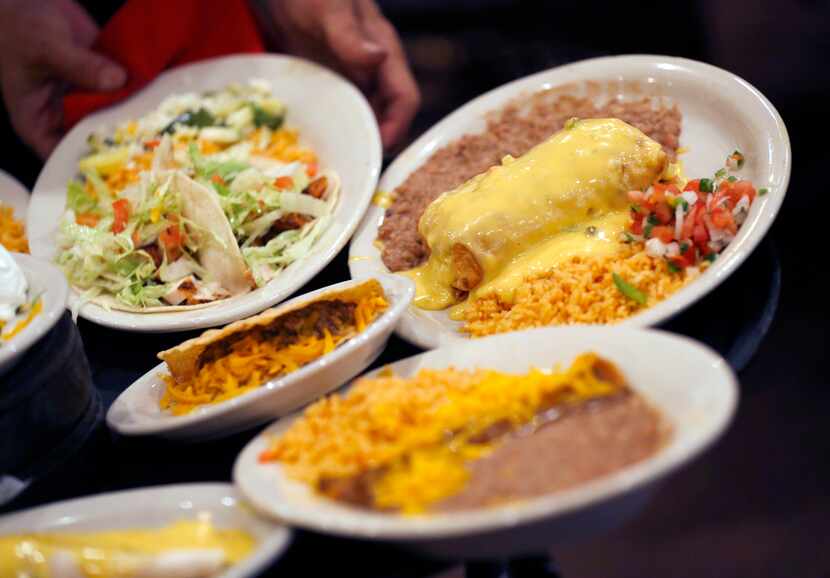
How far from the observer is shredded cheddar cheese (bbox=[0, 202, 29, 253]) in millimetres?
3121

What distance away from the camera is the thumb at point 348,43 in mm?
3658

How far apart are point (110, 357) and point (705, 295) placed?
1.68m

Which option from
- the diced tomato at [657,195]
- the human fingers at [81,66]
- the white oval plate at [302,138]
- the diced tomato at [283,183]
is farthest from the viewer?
the human fingers at [81,66]

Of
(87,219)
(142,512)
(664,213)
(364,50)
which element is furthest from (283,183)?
(142,512)

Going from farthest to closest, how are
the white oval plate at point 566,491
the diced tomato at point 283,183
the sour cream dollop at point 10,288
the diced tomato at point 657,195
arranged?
1. the diced tomato at point 283,183
2. the diced tomato at point 657,195
3. the sour cream dollop at point 10,288
4. the white oval plate at point 566,491

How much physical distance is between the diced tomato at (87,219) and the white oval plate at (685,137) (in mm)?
986

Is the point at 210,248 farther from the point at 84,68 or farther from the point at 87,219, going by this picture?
the point at 84,68

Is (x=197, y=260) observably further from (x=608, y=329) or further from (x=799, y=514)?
(x=799, y=514)

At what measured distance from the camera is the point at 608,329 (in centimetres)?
189

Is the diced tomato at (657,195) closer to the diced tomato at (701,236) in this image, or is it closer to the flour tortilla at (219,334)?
the diced tomato at (701,236)

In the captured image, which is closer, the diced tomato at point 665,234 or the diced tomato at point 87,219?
the diced tomato at point 665,234

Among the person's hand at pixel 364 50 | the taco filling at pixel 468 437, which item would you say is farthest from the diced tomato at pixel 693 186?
the person's hand at pixel 364 50

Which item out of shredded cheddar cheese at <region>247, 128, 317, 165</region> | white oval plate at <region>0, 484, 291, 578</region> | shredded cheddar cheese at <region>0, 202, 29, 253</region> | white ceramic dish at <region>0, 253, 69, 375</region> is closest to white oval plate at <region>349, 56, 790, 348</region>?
shredded cheddar cheese at <region>247, 128, 317, 165</region>

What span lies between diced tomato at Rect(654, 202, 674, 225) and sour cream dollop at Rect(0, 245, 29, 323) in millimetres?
1624
